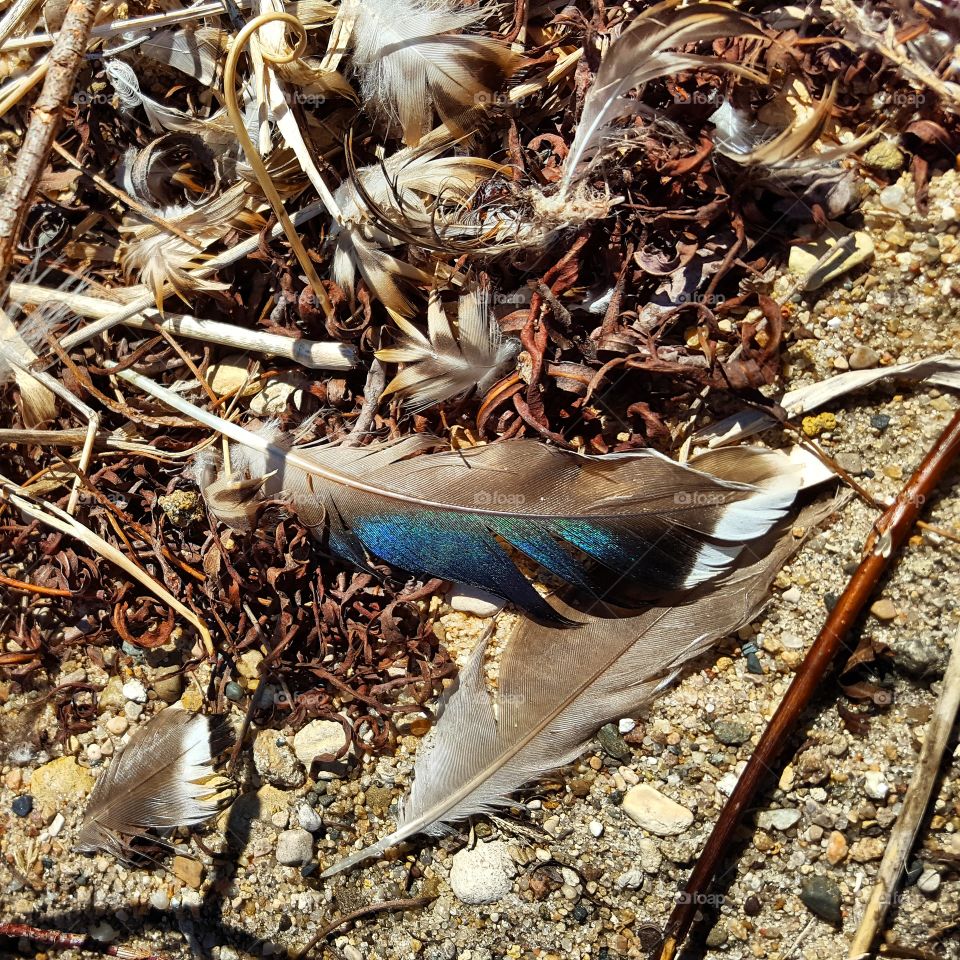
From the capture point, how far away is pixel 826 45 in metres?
1.99

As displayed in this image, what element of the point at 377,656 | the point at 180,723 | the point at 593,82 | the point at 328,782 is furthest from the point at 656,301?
the point at 180,723

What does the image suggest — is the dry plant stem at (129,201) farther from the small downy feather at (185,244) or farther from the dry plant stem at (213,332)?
the dry plant stem at (213,332)

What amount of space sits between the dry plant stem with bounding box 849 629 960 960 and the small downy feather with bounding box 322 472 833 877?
0.47 m

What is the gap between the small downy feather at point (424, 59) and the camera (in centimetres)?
197

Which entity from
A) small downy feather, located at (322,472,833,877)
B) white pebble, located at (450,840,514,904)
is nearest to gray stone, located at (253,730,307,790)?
small downy feather, located at (322,472,833,877)

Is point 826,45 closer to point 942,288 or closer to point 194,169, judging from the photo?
point 942,288

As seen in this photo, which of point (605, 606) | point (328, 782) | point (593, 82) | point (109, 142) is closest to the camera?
point (593, 82)

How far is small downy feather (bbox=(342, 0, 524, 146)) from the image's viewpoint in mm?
1970

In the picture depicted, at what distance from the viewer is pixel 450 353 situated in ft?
6.65

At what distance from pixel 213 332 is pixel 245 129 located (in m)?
0.56

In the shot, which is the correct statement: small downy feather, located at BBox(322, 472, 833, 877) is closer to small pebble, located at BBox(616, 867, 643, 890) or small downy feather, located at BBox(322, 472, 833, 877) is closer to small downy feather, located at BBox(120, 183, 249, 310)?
small pebble, located at BBox(616, 867, 643, 890)

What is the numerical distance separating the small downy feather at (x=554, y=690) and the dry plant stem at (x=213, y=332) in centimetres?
86

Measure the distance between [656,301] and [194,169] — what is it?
1358 mm

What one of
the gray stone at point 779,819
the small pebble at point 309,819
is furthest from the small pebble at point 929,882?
Result: the small pebble at point 309,819
